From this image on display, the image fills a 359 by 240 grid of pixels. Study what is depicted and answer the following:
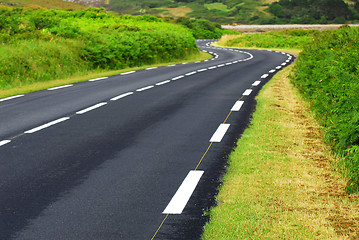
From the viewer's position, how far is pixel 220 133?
9.17 metres

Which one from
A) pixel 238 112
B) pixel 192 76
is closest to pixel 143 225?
pixel 238 112

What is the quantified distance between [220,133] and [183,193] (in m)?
3.49

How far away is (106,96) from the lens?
46.6ft

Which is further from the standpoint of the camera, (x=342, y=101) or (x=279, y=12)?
(x=279, y=12)

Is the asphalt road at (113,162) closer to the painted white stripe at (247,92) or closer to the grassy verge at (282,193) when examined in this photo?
the grassy verge at (282,193)

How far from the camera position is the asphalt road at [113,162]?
4957mm

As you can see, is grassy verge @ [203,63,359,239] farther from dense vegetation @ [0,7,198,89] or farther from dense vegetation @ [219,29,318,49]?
dense vegetation @ [219,29,318,49]

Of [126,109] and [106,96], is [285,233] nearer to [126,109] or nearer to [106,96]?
[126,109]

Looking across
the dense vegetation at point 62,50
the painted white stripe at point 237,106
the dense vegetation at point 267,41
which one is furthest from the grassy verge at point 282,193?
the dense vegetation at point 267,41

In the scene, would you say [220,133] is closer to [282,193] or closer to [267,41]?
[282,193]

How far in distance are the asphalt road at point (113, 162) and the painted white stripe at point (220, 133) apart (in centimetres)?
2

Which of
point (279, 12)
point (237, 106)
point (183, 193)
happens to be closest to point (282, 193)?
point (183, 193)

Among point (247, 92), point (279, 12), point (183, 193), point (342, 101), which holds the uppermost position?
point (342, 101)

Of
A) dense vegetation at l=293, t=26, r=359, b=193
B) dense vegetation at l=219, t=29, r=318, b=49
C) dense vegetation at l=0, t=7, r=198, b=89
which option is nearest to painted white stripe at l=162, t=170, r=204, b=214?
dense vegetation at l=293, t=26, r=359, b=193
